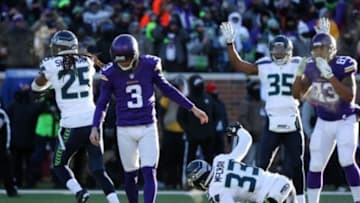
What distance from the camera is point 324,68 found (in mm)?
10203

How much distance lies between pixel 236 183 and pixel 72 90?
2698mm

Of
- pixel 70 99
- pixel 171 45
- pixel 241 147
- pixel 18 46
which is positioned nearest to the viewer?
pixel 241 147

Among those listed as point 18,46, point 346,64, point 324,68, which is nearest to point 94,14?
point 18,46

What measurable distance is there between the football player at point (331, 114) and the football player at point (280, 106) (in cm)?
31

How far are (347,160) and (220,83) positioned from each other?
22.1 feet

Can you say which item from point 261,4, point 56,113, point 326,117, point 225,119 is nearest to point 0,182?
point 56,113

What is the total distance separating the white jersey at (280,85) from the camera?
11.3 metres

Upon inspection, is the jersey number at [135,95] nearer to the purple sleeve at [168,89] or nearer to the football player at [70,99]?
the purple sleeve at [168,89]

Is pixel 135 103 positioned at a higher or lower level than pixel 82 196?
higher

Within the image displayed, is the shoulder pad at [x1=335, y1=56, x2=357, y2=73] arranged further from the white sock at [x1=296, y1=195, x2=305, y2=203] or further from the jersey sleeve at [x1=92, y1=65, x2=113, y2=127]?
the jersey sleeve at [x1=92, y1=65, x2=113, y2=127]

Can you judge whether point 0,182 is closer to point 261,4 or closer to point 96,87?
point 96,87

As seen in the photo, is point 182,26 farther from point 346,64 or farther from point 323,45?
point 323,45

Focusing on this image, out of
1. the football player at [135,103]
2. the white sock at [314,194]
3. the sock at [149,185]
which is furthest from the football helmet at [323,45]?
the sock at [149,185]

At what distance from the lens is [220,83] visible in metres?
17.4
